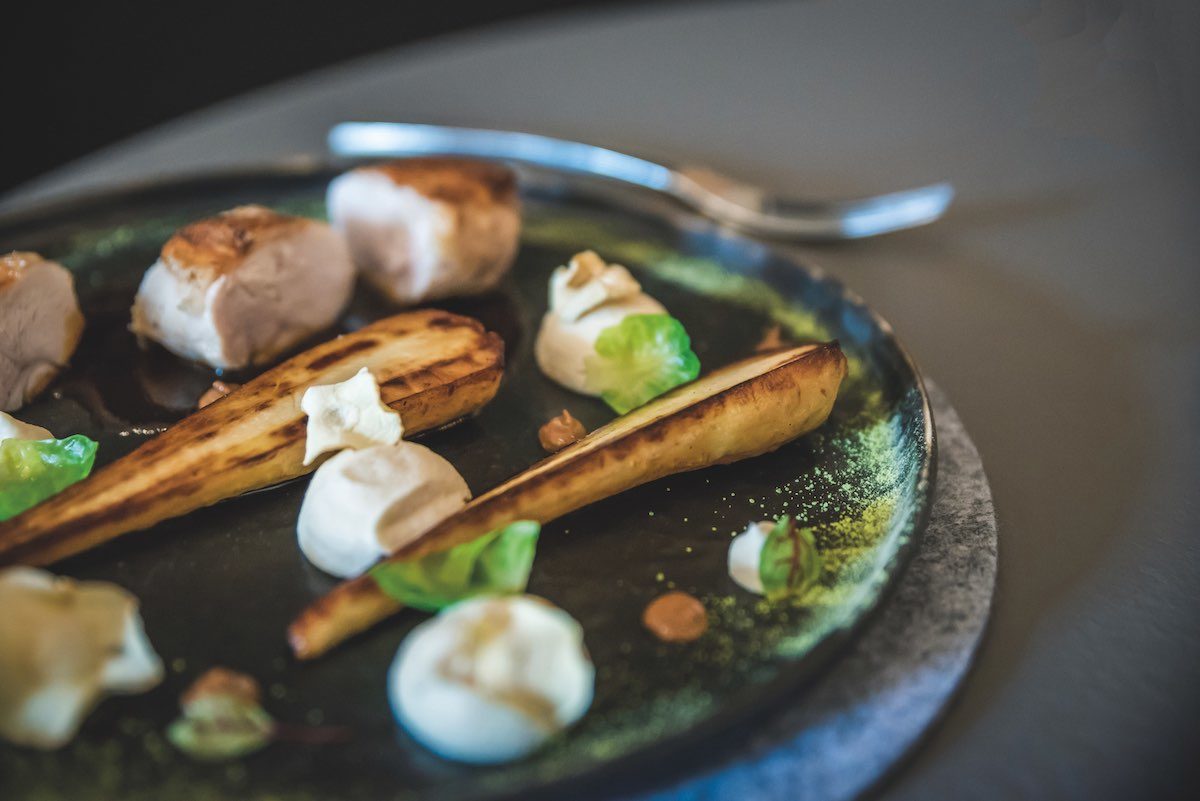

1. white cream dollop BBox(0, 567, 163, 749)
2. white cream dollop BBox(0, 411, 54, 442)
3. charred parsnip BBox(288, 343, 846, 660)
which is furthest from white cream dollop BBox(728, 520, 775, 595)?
white cream dollop BBox(0, 411, 54, 442)

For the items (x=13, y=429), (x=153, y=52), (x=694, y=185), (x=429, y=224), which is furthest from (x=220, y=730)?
(x=153, y=52)

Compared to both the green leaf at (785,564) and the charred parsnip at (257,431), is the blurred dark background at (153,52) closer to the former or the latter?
the charred parsnip at (257,431)

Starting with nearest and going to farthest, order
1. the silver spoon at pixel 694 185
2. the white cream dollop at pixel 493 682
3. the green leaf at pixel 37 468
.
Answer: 1. the white cream dollop at pixel 493 682
2. the green leaf at pixel 37 468
3. the silver spoon at pixel 694 185

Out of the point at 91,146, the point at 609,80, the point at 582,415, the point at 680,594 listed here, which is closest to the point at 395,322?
the point at 582,415

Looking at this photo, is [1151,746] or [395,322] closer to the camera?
[1151,746]

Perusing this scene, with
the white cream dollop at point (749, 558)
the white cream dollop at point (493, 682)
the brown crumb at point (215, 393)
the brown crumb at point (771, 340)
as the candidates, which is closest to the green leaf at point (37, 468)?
the brown crumb at point (215, 393)

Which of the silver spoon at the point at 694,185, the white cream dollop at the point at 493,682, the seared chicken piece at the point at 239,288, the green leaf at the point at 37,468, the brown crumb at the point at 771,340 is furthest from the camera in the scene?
the silver spoon at the point at 694,185

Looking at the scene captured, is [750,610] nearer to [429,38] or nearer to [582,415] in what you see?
[582,415]
